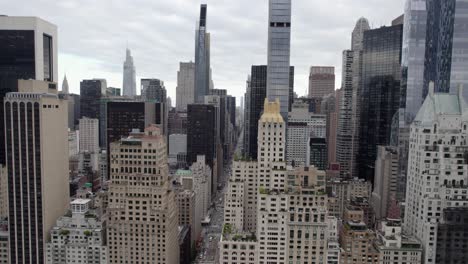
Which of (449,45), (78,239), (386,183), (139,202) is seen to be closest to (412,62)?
(449,45)

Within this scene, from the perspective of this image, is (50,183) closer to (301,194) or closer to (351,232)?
(301,194)

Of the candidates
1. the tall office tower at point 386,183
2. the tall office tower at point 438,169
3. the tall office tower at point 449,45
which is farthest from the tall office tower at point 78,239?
the tall office tower at point 386,183

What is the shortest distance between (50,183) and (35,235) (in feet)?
52.3

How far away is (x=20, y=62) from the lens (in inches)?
6565

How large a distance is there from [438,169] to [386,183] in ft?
299

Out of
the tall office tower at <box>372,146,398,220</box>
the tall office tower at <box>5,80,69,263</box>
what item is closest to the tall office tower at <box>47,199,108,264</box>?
the tall office tower at <box>5,80,69,263</box>

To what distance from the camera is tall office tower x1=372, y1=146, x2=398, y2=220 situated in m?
181

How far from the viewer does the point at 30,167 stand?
11475 centimetres

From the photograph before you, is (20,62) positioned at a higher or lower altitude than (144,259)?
higher

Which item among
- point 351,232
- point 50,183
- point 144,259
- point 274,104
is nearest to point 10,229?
point 50,183

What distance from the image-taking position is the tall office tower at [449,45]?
398 feet

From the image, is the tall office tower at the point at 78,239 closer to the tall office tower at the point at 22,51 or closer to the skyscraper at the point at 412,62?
the tall office tower at the point at 22,51

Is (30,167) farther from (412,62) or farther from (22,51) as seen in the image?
(412,62)

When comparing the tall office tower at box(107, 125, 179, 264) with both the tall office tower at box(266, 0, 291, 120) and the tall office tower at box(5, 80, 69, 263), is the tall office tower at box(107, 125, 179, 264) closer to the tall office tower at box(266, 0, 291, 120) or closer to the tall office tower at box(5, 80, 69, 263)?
the tall office tower at box(5, 80, 69, 263)
